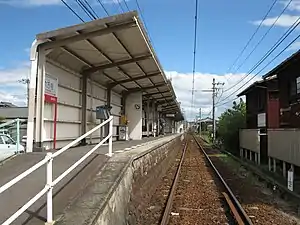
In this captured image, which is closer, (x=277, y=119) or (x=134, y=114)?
(x=277, y=119)

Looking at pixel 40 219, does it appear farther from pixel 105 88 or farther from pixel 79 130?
pixel 105 88

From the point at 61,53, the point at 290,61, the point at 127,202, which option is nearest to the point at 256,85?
the point at 290,61

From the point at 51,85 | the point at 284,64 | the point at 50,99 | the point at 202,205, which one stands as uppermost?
the point at 284,64

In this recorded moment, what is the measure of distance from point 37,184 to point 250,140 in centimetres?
2104

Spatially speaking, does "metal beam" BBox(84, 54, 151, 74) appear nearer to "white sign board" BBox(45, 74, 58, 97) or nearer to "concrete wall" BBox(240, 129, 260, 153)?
"white sign board" BBox(45, 74, 58, 97)

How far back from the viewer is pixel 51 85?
13383 mm

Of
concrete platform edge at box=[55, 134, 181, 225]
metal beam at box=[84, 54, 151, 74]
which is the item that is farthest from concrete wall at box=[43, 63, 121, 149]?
concrete platform edge at box=[55, 134, 181, 225]

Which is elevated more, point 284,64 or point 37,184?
point 284,64

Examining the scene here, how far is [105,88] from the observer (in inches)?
864

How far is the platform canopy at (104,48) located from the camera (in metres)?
12.2

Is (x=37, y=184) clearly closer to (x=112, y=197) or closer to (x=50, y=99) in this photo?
(x=112, y=197)

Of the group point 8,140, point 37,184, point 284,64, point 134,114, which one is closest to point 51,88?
point 8,140

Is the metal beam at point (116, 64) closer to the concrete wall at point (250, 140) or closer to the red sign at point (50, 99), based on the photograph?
the red sign at point (50, 99)

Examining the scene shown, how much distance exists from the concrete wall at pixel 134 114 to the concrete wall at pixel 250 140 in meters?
7.83
